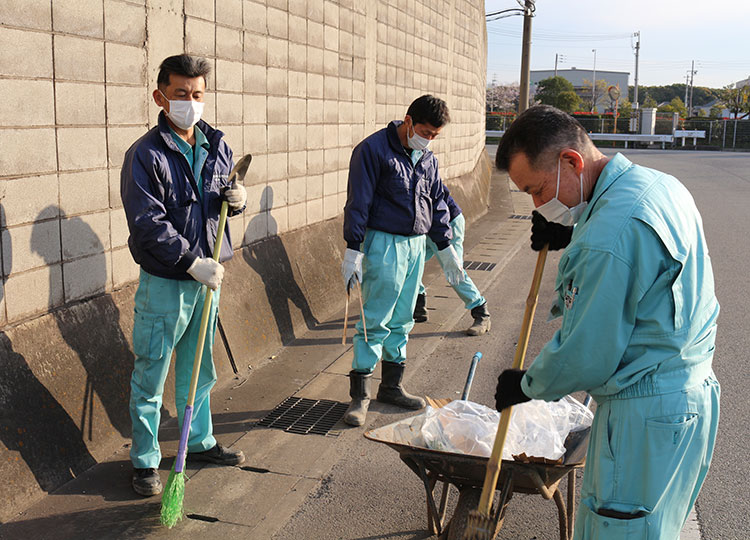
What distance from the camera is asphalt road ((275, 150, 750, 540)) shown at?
12.5 feet

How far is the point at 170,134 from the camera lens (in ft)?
13.0

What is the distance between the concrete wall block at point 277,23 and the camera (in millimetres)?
6535

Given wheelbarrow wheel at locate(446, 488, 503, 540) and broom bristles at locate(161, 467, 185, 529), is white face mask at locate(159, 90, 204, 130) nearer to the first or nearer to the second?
broom bristles at locate(161, 467, 185, 529)

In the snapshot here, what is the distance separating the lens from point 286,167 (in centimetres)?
703

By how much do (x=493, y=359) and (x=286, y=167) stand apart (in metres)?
2.51

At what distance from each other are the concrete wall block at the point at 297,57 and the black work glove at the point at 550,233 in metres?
4.39

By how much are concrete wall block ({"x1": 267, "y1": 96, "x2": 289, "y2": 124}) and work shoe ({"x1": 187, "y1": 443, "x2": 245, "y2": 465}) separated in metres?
3.17

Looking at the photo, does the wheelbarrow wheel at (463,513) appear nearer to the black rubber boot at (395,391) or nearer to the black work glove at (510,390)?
the black work glove at (510,390)

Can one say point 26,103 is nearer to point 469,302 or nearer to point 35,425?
point 35,425

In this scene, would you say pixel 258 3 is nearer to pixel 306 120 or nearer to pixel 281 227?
pixel 306 120

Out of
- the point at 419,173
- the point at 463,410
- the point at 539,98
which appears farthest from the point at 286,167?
the point at 539,98

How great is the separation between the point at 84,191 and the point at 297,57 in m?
3.13

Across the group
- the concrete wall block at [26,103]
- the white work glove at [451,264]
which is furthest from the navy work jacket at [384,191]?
the concrete wall block at [26,103]

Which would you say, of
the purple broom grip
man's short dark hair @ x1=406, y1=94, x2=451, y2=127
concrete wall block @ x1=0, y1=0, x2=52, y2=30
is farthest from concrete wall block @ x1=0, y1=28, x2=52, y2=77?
man's short dark hair @ x1=406, y1=94, x2=451, y2=127
